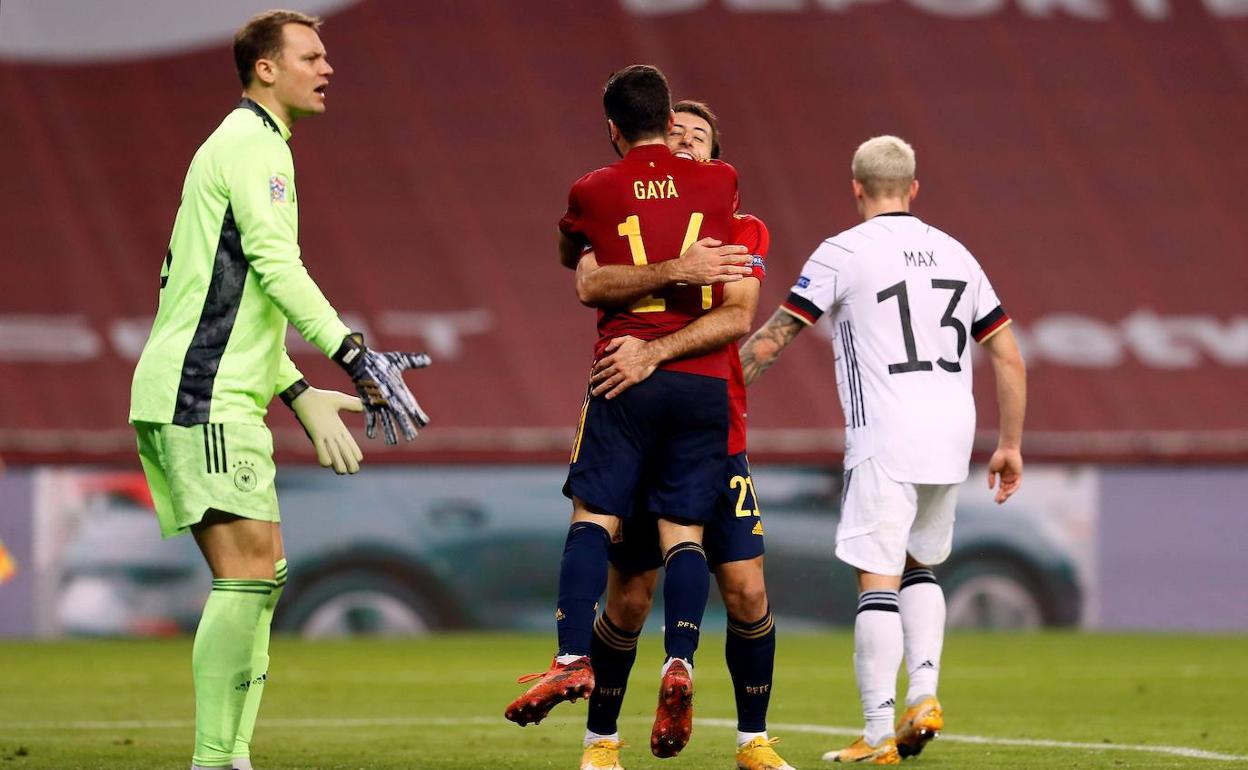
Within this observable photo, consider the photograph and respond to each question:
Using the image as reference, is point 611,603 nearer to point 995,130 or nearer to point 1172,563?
point 1172,563

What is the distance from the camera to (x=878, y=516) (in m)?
6.86

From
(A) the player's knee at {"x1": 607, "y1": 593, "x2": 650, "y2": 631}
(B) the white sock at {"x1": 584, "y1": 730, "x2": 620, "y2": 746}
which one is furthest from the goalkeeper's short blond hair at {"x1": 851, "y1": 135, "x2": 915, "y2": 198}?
(B) the white sock at {"x1": 584, "y1": 730, "x2": 620, "y2": 746}

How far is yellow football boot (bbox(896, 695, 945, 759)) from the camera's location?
6.56m

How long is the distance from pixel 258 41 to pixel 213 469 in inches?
48.5

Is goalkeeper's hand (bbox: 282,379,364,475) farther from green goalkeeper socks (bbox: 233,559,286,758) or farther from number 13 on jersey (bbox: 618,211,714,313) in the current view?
number 13 on jersey (bbox: 618,211,714,313)

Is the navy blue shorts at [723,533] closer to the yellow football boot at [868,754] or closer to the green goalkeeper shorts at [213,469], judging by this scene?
the yellow football boot at [868,754]

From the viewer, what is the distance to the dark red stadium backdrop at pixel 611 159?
15.7 metres

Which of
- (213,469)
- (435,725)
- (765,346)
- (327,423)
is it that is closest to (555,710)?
(435,725)

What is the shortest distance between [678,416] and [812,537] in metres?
8.70

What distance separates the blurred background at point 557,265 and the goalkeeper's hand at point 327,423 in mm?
8450

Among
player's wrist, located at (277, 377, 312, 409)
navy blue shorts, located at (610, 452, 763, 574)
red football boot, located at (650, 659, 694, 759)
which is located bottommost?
red football boot, located at (650, 659, 694, 759)

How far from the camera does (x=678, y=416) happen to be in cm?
579

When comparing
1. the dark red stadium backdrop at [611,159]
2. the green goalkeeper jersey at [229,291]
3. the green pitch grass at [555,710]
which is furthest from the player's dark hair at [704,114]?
the dark red stadium backdrop at [611,159]

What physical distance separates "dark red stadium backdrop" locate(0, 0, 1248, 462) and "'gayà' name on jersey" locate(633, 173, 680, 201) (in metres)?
9.19
